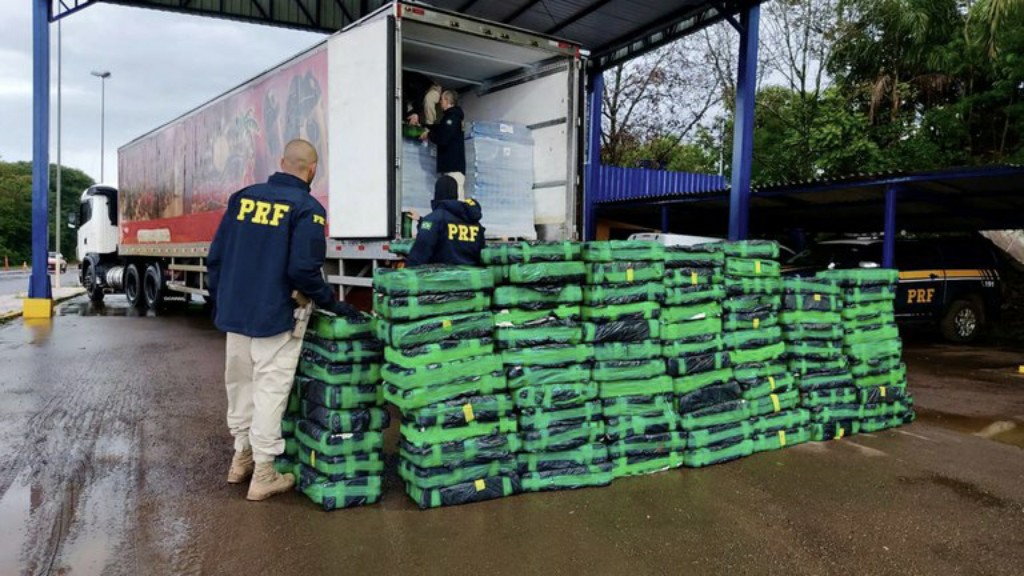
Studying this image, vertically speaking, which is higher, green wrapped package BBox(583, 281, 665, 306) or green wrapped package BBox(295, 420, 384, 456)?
green wrapped package BBox(583, 281, 665, 306)

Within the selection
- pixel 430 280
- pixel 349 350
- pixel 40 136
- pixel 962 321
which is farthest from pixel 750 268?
pixel 40 136

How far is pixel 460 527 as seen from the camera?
3973 mm

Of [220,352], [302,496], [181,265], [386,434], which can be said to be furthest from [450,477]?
[181,265]

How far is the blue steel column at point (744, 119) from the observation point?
11547mm

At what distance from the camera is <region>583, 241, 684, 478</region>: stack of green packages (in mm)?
4867

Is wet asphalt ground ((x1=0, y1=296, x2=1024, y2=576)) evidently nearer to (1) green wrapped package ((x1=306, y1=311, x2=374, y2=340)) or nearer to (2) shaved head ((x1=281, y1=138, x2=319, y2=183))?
(1) green wrapped package ((x1=306, y1=311, x2=374, y2=340))

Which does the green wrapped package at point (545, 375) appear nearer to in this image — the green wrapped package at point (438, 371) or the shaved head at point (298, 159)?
the green wrapped package at point (438, 371)

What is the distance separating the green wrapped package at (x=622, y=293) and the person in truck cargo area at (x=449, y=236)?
1286 millimetres

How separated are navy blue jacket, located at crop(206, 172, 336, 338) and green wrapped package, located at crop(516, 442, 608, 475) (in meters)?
1.72

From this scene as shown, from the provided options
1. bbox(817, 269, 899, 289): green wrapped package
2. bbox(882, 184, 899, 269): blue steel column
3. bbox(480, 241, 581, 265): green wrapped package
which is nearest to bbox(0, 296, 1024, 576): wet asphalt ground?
bbox(817, 269, 899, 289): green wrapped package

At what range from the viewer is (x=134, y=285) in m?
17.0

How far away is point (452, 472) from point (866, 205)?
12.2 m

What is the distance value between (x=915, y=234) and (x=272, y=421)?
67.8 ft

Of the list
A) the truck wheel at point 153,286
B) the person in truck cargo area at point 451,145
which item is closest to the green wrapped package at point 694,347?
the person in truck cargo area at point 451,145
